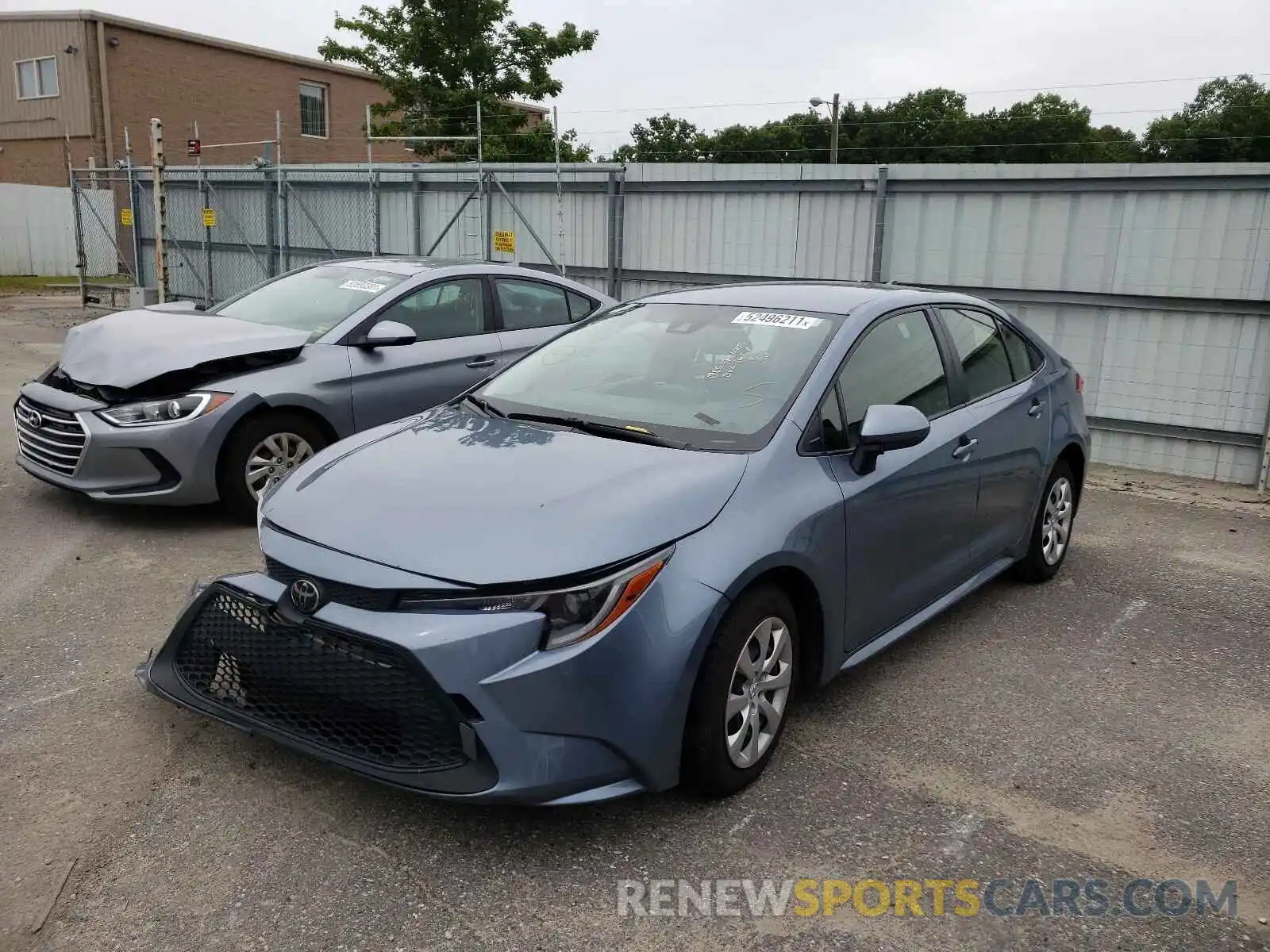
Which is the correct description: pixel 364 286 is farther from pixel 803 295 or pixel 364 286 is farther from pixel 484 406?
pixel 803 295

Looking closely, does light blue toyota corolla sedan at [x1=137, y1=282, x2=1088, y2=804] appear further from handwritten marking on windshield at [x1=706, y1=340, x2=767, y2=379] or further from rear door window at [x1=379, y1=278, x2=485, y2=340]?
rear door window at [x1=379, y1=278, x2=485, y2=340]

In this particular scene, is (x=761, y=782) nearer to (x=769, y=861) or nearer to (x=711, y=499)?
(x=769, y=861)

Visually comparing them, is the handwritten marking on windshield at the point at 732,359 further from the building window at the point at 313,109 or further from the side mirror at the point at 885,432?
the building window at the point at 313,109

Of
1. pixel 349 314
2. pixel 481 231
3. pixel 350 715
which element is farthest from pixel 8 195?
pixel 350 715

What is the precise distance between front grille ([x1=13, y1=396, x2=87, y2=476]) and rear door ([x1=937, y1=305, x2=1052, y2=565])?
4.58 m

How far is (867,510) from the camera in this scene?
12.0ft

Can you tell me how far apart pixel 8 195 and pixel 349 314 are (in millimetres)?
26934

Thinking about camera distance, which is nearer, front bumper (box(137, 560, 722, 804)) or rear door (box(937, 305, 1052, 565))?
front bumper (box(137, 560, 722, 804))

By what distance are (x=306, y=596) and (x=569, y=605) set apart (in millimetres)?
764

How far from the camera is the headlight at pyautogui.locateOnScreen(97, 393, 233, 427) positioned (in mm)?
5633

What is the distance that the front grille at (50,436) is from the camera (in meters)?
5.70

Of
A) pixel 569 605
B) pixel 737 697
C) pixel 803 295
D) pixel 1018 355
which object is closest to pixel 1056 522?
pixel 1018 355

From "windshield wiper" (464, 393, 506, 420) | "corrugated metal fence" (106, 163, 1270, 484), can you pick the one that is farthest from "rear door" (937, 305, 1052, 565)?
"corrugated metal fence" (106, 163, 1270, 484)

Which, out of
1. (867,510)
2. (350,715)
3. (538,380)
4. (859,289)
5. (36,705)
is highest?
(859,289)
